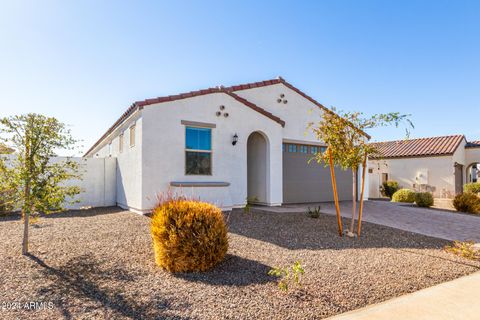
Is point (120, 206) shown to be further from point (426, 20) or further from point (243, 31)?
point (426, 20)

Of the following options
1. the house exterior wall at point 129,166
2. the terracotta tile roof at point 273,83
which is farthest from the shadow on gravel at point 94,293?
the terracotta tile roof at point 273,83

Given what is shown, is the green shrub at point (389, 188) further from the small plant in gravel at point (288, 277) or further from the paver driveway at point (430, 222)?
the small plant in gravel at point (288, 277)

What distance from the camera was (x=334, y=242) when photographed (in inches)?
258

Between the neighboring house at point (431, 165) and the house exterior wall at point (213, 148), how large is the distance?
441 inches

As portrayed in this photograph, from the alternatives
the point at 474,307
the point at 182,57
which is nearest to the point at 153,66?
the point at 182,57

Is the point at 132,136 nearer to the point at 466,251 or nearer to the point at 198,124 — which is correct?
the point at 198,124

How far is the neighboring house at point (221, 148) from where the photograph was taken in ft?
30.2

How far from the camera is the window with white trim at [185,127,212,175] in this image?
9.77 m

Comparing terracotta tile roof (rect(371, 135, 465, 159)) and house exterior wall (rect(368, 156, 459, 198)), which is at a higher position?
terracotta tile roof (rect(371, 135, 465, 159))

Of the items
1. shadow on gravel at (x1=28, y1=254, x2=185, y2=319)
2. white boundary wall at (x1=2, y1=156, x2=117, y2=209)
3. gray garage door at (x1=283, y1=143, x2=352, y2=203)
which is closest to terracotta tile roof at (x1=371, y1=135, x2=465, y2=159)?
gray garage door at (x1=283, y1=143, x2=352, y2=203)

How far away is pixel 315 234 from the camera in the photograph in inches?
280

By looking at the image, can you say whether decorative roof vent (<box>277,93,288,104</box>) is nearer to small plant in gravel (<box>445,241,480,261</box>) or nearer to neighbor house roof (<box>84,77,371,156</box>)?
neighbor house roof (<box>84,77,371,156</box>)

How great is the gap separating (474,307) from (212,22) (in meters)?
10.2

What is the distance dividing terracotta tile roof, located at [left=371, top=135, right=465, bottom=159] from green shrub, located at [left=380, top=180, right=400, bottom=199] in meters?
2.86
